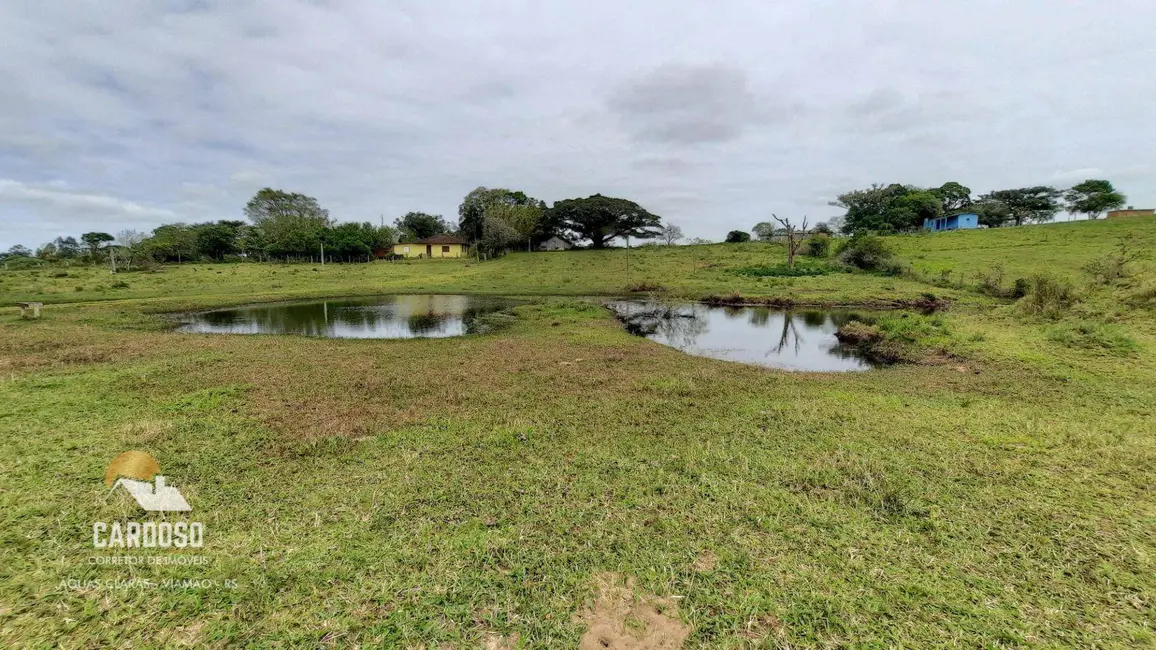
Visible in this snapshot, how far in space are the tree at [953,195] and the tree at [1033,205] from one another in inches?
193

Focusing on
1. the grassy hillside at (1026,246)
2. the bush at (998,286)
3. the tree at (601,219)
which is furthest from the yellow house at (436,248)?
the bush at (998,286)

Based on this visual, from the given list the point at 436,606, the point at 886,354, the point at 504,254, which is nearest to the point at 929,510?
the point at 436,606

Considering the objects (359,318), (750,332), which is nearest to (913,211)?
(750,332)

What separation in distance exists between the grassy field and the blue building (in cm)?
5802

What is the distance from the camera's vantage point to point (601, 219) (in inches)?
2430

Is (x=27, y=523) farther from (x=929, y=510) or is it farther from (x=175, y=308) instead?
(x=175, y=308)

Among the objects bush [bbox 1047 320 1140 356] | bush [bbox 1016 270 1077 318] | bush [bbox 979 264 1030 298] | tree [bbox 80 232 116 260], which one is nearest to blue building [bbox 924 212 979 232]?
bush [bbox 979 264 1030 298]

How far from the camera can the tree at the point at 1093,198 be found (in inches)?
2363

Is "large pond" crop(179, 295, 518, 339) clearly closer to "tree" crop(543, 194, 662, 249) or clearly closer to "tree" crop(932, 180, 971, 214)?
"tree" crop(543, 194, 662, 249)

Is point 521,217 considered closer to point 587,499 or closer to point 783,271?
point 783,271

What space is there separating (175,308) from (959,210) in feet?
265

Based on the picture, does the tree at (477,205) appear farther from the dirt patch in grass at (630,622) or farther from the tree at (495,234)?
the dirt patch in grass at (630,622)

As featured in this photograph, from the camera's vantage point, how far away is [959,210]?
61.3m

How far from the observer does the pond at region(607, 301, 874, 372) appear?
13.4 m
